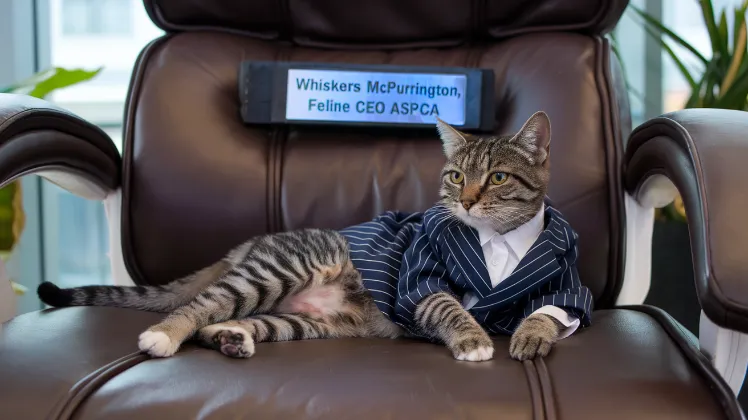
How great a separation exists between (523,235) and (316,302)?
412 millimetres

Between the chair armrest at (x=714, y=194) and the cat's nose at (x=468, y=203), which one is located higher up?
the chair armrest at (x=714, y=194)

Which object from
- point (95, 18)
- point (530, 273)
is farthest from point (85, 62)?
point (530, 273)

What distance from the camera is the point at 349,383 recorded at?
0.85m

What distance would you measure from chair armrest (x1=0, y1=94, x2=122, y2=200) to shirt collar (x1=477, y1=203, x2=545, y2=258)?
0.75m

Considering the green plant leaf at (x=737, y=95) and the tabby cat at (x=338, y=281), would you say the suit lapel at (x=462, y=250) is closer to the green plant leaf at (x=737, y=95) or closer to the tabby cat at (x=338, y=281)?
the tabby cat at (x=338, y=281)

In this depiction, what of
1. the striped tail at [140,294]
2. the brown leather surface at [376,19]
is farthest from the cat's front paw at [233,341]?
the brown leather surface at [376,19]

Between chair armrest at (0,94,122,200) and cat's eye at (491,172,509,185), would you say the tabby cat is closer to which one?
cat's eye at (491,172,509,185)

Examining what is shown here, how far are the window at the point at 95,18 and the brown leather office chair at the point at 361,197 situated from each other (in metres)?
1.03

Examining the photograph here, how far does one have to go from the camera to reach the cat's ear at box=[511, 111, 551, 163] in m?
1.24

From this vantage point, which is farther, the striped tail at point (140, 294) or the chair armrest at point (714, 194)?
the striped tail at point (140, 294)

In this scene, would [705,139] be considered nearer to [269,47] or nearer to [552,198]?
[552,198]

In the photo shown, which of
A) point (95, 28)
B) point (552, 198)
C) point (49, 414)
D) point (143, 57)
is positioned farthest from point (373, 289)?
point (95, 28)

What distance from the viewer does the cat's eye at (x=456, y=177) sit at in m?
1.33

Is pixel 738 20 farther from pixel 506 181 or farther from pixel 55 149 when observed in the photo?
pixel 55 149
